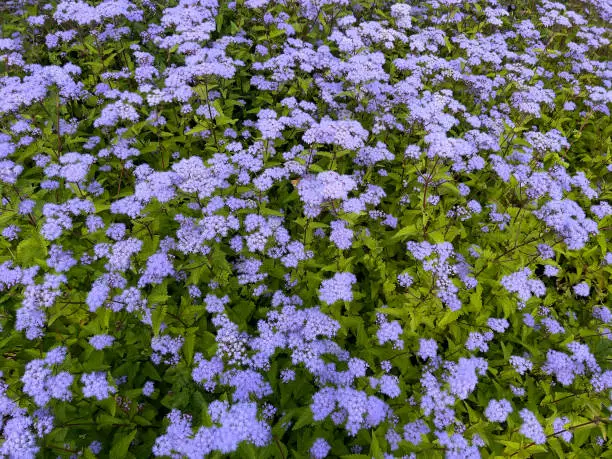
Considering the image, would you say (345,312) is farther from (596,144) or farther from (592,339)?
(596,144)

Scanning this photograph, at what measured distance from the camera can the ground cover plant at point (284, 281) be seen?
3.87 metres

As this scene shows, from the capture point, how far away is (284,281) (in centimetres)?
520

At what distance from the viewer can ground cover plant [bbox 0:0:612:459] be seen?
387cm

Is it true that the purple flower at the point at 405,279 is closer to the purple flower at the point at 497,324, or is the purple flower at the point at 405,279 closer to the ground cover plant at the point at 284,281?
the ground cover plant at the point at 284,281

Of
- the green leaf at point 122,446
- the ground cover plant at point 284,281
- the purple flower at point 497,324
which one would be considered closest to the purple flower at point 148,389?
the ground cover plant at point 284,281

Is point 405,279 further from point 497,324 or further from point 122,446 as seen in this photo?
point 122,446

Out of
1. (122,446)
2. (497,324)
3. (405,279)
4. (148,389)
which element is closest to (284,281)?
(405,279)

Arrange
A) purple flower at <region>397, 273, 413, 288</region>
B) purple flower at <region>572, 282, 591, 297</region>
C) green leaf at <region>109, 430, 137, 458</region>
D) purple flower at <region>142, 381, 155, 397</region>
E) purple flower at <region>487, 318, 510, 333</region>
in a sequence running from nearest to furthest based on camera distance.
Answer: green leaf at <region>109, 430, 137, 458</region>
purple flower at <region>142, 381, 155, 397</region>
purple flower at <region>487, 318, 510, 333</region>
purple flower at <region>397, 273, 413, 288</region>
purple flower at <region>572, 282, 591, 297</region>

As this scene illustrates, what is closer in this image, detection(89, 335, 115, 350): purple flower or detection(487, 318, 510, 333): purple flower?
detection(89, 335, 115, 350): purple flower

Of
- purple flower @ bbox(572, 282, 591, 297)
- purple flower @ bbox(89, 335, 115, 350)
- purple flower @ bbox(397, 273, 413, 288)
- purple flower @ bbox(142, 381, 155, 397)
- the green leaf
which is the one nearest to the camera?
the green leaf

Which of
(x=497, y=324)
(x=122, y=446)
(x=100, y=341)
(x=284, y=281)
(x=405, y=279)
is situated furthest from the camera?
(x=284, y=281)

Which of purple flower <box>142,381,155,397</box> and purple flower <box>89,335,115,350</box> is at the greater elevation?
purple flower <box>89,335,115,350</box>

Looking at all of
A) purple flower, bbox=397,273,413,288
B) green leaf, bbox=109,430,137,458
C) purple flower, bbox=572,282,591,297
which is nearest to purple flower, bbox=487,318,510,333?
purple flower, bbox=397,273,413,288

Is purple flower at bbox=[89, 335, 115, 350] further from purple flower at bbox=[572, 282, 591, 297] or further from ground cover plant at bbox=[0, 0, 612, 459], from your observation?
purple flower at bbox=[572, 282, 591, 297]
